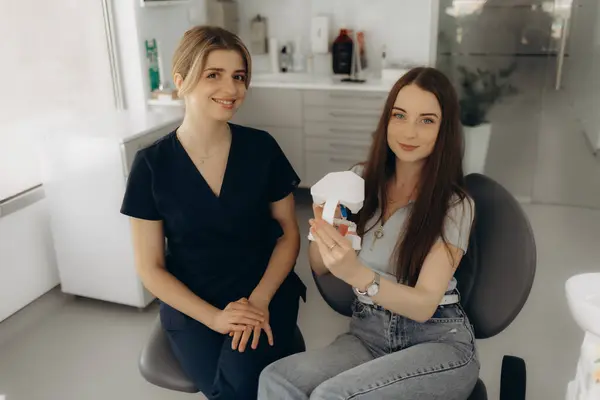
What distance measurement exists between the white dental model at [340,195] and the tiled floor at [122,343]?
43.4 inches

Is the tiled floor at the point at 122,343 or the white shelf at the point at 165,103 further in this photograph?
the white shelf at the point at 165,103

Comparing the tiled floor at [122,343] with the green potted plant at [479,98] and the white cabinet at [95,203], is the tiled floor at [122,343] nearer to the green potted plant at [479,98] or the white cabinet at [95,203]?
the white cabinet at [95,203]

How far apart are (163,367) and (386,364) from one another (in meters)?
0.54

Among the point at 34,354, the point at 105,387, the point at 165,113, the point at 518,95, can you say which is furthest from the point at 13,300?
the point at 518,95

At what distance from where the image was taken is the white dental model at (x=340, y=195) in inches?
45.3

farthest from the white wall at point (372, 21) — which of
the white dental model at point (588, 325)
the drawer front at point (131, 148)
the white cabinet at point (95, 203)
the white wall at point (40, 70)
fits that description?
the white dental model at point (588, 325)

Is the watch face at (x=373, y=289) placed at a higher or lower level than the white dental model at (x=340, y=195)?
lower

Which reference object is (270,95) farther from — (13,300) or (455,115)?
(455,115)

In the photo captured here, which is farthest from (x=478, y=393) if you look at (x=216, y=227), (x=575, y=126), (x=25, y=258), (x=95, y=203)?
(x=575, y=126)

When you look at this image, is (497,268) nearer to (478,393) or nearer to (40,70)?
(478,393)

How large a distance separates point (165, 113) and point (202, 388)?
172 cm

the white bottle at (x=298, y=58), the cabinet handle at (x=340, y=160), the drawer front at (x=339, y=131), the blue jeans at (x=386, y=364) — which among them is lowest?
the cabinet handle at (x=340, y=160)

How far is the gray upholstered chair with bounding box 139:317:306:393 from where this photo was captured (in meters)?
1.34

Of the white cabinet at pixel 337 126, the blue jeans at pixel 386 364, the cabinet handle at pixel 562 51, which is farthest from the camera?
the white cabinet at pixel 337 126
